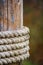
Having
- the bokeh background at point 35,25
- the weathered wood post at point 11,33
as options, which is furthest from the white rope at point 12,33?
the bokeh background at point 35,25

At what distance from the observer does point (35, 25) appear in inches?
164

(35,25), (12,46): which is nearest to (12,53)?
(12,46)

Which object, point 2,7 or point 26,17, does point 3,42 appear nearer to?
point 2,7

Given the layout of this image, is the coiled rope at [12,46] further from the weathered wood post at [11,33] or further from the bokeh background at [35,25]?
the bokeh background at [35,25]

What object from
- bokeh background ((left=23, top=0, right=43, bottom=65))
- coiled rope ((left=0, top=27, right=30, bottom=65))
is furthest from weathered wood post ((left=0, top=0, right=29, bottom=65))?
bokeh background ((left=23, top=0, right=43, bottom=65))

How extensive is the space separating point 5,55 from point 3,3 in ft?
0.72

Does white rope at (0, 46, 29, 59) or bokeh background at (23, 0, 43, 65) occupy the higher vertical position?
white rope at (0, 46, 29, 59)

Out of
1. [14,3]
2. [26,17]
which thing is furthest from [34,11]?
[14,3]

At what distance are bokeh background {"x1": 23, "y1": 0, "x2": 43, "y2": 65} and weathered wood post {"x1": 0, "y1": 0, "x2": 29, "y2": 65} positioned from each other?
256 centimetres

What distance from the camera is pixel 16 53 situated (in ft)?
4.60

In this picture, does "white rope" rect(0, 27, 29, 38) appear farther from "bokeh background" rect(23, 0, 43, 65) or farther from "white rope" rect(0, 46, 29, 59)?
"bokeh background" rect(23, 0, 43, 65)

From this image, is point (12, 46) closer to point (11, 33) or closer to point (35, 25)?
point (11, 33)

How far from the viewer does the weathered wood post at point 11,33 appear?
1.38m

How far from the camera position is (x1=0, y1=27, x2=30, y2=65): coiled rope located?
138 cm
